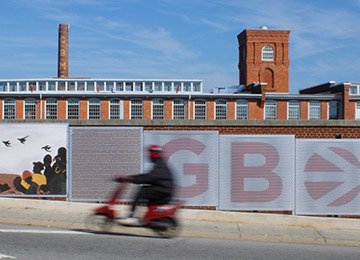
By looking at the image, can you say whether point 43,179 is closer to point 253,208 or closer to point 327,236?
point 253,208

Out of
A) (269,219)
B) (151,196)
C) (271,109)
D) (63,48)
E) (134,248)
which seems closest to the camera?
(134,248)

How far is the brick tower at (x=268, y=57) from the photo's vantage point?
3263 inches

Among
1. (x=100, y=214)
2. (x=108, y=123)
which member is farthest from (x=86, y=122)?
(x=100, y=214)

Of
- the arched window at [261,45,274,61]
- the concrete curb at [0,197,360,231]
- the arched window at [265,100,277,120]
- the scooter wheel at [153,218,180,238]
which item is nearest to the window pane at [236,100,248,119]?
the arched window at [265,100,277,120]

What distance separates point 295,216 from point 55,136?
7.27m

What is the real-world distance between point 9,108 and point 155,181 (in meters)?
62.7

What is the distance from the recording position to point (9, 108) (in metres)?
66.9

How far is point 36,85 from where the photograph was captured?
335ft

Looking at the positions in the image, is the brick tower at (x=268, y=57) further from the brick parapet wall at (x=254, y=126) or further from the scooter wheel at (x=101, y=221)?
the scooter wheel at (x=101, y=221)

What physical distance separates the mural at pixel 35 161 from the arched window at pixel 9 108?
5575 centimetres

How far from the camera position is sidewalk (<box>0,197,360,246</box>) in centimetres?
1116

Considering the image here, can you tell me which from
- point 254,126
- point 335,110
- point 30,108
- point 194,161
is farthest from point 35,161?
point 335,110

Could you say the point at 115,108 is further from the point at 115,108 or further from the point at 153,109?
the point at 153,109

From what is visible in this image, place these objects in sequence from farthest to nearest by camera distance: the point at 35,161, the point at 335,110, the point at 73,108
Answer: the point at 335,110 < the point at 73,108 < the point at 35,161
